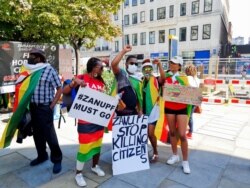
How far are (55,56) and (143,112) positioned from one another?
5.58 meters

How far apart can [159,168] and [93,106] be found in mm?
1529

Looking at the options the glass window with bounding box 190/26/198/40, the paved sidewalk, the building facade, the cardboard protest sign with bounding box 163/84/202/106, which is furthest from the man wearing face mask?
the glass window with bounding box 190/26/198/40

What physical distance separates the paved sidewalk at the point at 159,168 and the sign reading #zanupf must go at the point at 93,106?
921 mm

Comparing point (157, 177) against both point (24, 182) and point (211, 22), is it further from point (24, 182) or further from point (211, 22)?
point (211, 22)

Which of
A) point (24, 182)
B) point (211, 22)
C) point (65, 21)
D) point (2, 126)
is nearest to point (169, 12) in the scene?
point (211, 22)

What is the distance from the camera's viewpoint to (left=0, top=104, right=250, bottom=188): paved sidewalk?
3281mm

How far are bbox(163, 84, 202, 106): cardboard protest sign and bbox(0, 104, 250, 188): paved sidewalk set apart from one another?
3.69 feet

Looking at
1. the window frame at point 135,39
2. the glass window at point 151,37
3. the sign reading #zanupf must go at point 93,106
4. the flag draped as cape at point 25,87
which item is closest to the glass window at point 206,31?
the glass window at point 151,37

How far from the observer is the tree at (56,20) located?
24.5ft

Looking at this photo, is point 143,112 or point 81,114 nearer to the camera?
point 81,114

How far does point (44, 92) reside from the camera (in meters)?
Answer: 3.30

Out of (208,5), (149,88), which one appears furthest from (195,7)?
(149,88)

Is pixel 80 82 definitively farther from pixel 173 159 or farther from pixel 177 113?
pixel 173 159

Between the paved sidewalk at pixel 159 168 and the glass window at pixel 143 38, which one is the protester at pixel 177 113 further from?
the glass window at pixel 143 38
